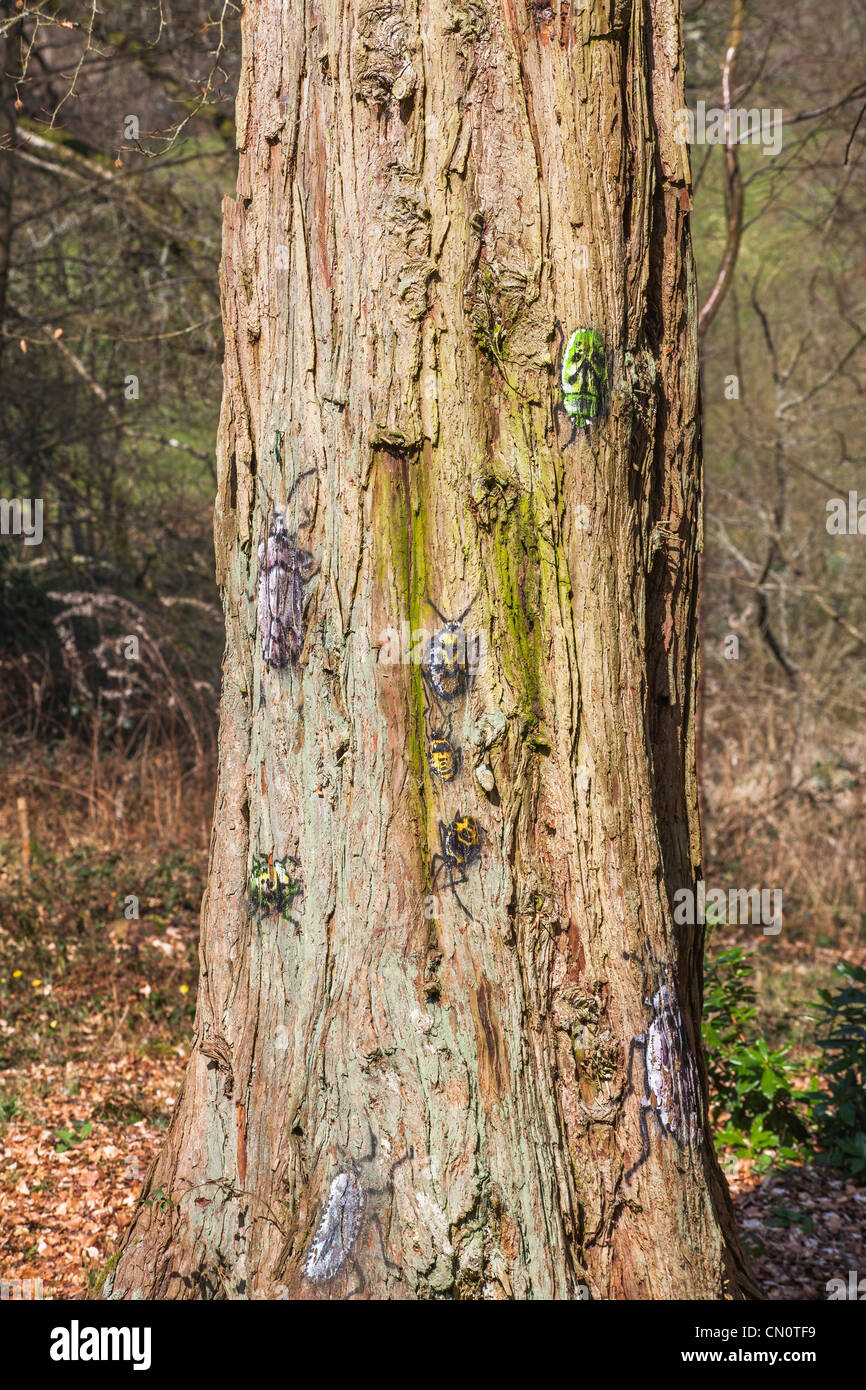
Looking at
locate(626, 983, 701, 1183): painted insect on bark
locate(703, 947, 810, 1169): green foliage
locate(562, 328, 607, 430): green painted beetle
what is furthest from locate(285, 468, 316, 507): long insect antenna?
locate(703, 947, 810, 1169): green foliage

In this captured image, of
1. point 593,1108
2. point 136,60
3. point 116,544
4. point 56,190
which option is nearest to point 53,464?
point 116,544

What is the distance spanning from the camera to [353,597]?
2.27 meters

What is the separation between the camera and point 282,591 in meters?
2.38

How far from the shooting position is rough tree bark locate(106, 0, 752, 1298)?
218 centimetres

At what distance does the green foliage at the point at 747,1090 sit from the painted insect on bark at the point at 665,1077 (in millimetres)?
2049

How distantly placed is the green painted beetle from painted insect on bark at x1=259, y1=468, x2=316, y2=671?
547mm

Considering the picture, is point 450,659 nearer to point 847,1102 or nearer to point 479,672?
point 479,672

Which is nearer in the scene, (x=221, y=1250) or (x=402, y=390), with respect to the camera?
(x=402, y=390)

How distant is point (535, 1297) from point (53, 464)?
8.06 meters

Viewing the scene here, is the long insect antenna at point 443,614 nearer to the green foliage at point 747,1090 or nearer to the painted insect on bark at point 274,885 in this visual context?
the painted insect on bark at point 274,885

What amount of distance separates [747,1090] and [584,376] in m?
3.03

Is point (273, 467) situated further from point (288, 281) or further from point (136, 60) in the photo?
point (136, 60)

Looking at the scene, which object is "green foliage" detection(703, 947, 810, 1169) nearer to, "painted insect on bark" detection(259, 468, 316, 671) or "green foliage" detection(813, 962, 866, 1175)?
"green foliage" detection(813, 962, 866, 1175)

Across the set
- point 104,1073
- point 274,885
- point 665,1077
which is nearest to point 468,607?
point 274,885
